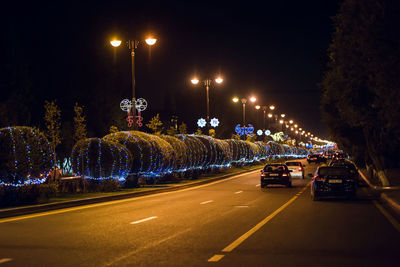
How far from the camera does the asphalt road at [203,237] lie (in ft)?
30.9

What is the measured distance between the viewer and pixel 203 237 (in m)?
12.2

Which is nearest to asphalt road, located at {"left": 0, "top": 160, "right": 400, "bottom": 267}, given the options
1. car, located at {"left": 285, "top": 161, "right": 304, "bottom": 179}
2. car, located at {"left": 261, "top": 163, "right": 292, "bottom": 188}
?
car, located at {"left": 261, "top": 163, "right": 292, "bottom": 188}

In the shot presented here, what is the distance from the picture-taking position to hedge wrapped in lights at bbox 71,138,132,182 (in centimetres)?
2827

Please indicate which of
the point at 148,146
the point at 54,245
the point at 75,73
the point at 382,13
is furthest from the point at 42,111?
the point at 54,245

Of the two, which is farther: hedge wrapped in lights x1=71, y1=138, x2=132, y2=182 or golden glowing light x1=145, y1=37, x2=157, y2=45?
golden glowing light x1=145, y1=37, x2=157, y2=45

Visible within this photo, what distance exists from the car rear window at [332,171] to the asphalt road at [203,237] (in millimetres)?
3291

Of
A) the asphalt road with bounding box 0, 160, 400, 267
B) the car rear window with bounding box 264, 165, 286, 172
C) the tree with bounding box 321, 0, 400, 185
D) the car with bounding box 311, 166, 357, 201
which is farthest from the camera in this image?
the car rear window with bounding box 264, 165, 286, 172

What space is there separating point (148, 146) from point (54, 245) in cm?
2203

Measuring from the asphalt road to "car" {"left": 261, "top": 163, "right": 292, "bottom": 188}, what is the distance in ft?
41.2

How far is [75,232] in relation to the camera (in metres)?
13.2

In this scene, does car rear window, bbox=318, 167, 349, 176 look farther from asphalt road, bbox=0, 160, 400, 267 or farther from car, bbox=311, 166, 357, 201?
asphalt road, bbox=0, 160, 400, 267

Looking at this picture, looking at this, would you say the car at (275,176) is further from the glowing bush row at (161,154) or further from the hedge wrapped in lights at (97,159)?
the hedge wrapped in lights at (97,159)

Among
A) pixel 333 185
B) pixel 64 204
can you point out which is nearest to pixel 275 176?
pixel 333 185

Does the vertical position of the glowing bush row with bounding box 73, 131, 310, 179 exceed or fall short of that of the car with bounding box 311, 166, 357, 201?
it exceeds it
